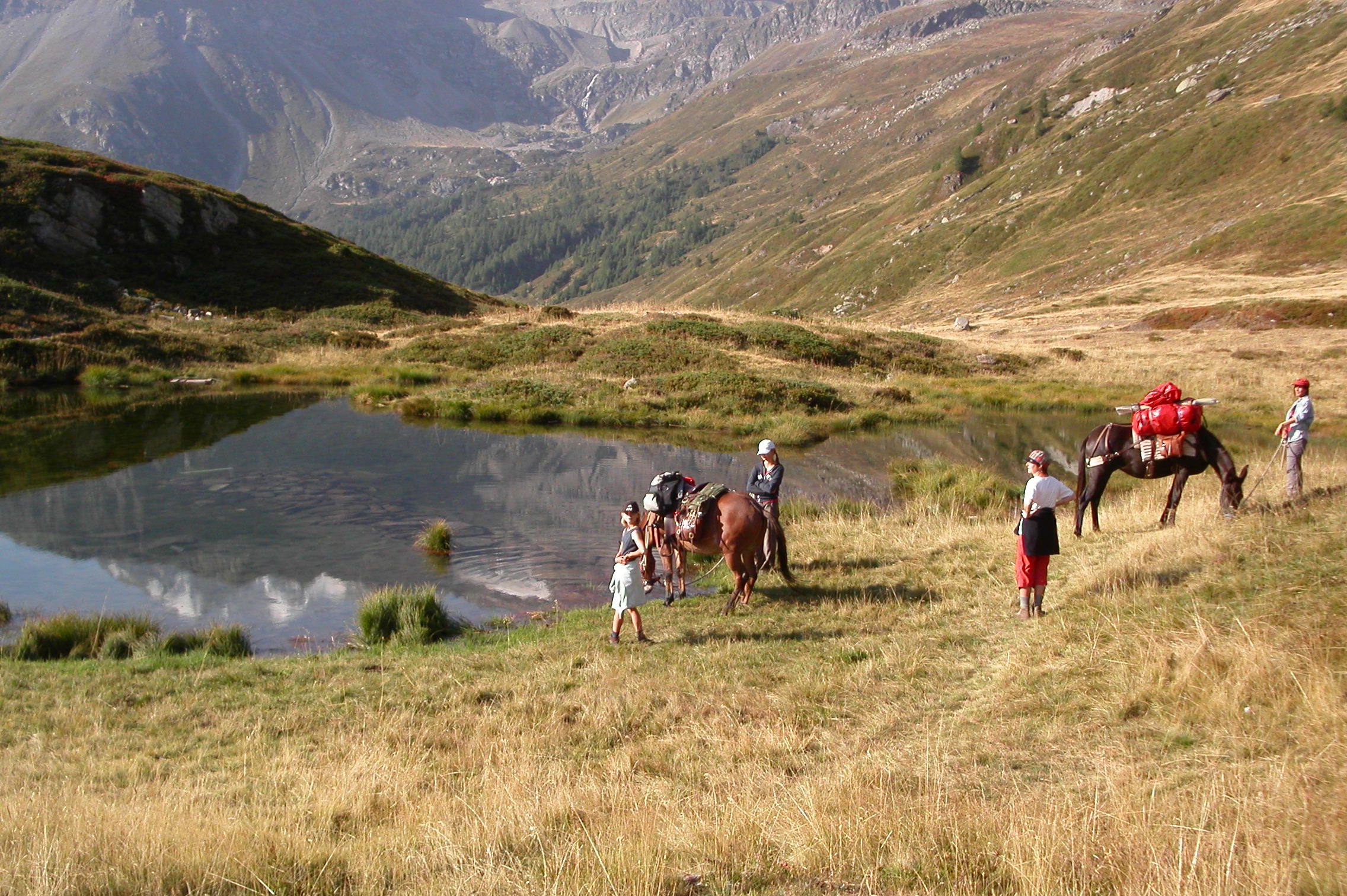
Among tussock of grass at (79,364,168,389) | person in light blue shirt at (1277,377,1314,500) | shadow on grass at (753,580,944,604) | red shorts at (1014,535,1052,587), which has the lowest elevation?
shadow on grass at (753,580,944,604)

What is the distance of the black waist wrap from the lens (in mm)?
10656

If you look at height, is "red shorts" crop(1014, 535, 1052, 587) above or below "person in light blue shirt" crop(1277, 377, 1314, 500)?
below

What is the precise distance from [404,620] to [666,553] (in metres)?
3.98

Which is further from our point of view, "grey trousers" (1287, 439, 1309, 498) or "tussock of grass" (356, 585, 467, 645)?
"grey trousers" (1287, 439, 1309, 498)

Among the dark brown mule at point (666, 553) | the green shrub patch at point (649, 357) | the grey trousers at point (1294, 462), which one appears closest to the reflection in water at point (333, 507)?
the dark brown mule at point (666, 553)

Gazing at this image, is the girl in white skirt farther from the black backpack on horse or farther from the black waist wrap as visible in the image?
the black waist wrap

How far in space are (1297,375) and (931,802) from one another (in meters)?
44.1

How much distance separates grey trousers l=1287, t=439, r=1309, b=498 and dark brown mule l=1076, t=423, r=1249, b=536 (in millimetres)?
623

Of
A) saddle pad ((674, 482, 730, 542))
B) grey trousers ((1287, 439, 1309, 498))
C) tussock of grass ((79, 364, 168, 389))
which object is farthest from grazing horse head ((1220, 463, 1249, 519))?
tussock of grass ((79, 364, 168, 389))

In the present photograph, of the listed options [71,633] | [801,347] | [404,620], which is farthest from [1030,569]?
[801,347]

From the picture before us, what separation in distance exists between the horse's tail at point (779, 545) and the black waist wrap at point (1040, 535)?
3.53 meters

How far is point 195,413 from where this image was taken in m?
30.3

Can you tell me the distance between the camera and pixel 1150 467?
14312 mm

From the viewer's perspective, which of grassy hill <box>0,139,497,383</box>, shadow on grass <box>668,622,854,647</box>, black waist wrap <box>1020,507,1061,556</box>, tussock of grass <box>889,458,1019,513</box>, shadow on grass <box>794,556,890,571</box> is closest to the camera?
black waist wrap <box>1020,507,1061,556</box>
